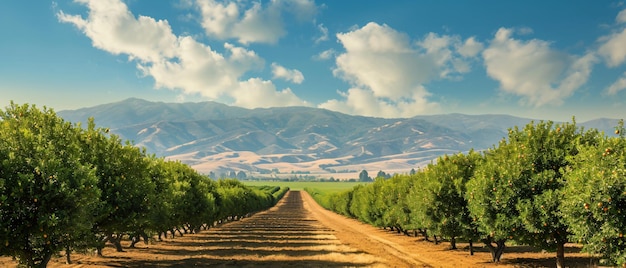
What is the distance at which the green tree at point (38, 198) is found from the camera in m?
20.8

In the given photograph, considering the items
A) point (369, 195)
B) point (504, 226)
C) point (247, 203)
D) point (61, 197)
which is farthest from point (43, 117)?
point (247, 203)

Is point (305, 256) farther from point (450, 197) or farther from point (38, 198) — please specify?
point (38, 198)

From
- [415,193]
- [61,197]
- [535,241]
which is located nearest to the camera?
[61,197]

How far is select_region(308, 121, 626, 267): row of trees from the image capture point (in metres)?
21.2

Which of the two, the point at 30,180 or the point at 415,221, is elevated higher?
the point at 30,180

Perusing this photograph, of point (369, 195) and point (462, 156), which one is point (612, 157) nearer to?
point (462, 156)

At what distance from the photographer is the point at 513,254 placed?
137ft

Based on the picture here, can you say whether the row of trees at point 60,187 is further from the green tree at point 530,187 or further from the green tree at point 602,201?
the green tree at point 602,201

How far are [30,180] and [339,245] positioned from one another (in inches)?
1413

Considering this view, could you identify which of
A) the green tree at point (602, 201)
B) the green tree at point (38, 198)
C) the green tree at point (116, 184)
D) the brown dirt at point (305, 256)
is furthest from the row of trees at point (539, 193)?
the green tree at point (38, 198)

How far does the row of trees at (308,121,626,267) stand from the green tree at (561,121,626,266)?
0.13 feet

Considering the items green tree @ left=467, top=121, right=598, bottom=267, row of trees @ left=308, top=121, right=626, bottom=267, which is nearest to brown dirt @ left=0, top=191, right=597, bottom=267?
row of trees @ left=308, top=121, right=626, bottom=267

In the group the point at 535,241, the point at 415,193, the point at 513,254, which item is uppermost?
the point at 415,193

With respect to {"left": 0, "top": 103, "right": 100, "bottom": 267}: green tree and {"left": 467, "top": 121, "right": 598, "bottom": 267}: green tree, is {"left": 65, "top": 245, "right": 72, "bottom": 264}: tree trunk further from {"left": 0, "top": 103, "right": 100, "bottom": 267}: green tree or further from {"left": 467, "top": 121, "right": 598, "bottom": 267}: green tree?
{"left": 467, "top": 121, "right": 598, "bottom": 267}: green tree
